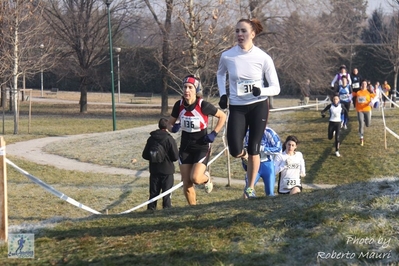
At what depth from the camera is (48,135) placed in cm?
2700

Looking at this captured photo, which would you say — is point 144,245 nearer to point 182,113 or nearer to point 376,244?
point 376,244

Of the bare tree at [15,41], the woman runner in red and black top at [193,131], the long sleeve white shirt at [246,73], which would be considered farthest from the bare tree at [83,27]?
the long sleeve white shirt at [246,73]

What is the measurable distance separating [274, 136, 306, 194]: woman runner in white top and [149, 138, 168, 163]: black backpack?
209cm

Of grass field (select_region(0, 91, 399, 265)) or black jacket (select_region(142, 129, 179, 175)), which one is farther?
black jacket (select_region(142, 129, 179, 175))

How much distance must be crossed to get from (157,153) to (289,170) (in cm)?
242

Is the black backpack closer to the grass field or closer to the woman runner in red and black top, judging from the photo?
the woman runner in red and black top

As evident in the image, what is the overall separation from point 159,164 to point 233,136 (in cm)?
395

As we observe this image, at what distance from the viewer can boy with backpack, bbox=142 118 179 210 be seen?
1099cm

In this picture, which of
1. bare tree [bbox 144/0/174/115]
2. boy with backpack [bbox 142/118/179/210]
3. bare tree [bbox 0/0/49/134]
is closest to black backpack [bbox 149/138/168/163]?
boy with backpack [bbox 142/118/179/210]

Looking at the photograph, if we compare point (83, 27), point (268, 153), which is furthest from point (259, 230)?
point (83, 27)

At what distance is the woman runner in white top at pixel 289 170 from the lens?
9852 mm

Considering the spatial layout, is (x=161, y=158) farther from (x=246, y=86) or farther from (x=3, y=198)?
(x=3, y=198)

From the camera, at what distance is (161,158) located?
1098 centimetres

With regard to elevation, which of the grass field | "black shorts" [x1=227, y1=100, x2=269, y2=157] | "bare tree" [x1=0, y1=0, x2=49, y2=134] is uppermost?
"bare tree" [x1=0, y1=0, x2=49, y2=134]
